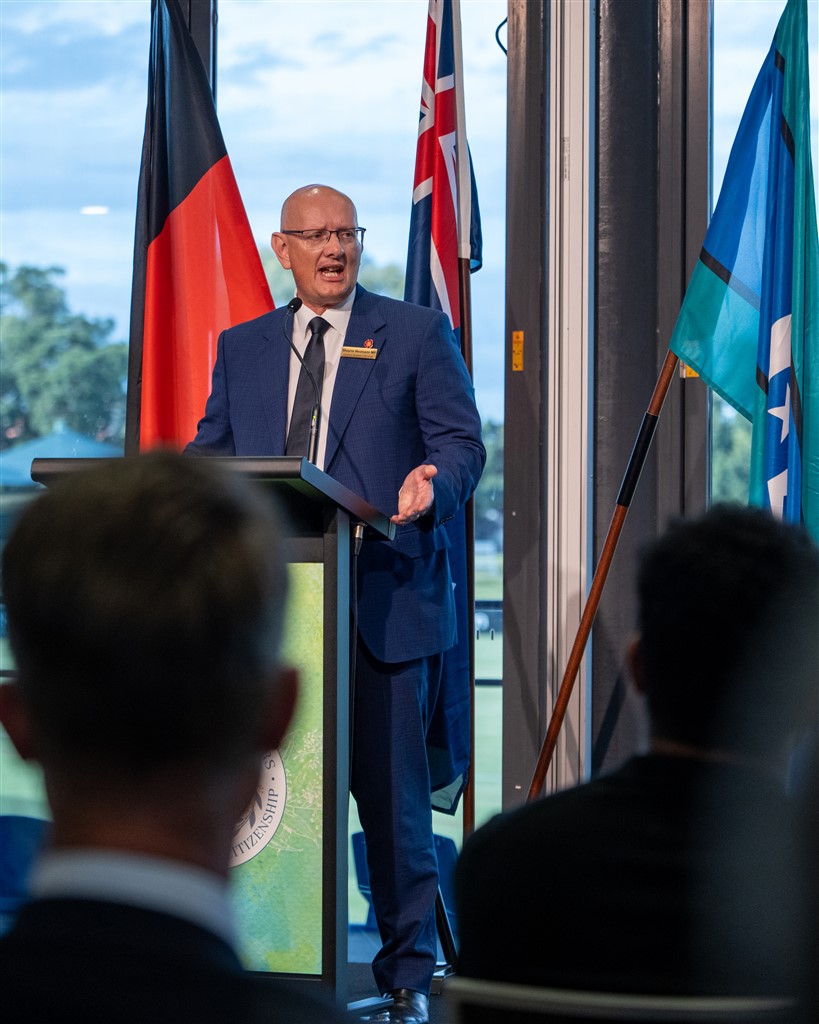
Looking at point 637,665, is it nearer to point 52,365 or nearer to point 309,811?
point 309,811

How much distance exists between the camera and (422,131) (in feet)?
Answer: 11.5

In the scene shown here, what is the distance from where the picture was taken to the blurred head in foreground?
0.57m

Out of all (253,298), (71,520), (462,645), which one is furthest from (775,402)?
(71,520)

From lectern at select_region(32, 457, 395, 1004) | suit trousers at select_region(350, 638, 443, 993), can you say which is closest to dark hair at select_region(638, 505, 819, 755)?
lectern at select_region(32, 457, 395, 1004)

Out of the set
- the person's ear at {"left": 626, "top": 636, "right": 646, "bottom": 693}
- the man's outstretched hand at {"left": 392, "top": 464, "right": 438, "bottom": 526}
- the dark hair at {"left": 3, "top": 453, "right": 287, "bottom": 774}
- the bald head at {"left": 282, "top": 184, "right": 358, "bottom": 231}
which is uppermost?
the bald head at {"left": 282, "top": 184, "right": 358, "bottom": 231}

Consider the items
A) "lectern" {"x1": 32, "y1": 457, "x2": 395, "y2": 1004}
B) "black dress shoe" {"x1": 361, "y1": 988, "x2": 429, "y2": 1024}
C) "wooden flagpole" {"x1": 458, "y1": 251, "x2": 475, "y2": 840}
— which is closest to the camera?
"lectern" {"x1": 32, "y1": 457, "x2": 395, "y2": 1004}

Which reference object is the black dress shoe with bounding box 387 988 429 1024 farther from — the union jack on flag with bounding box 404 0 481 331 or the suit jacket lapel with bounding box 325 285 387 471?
the union jack on flag with bounding box 404 0 481 331

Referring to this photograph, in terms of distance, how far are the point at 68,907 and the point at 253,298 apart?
3.28 metres

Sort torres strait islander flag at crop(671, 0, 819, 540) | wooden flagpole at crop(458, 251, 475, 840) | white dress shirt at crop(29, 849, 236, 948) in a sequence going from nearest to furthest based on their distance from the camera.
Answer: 1. white dress shirt at crop(29, 849, 236, 948)
2. torres strait islander flag at crop(671, 0, 819, 540)
3. wooden flagpole at crop(458, 251, 475, 840)

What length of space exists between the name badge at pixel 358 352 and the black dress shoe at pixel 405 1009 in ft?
4.56

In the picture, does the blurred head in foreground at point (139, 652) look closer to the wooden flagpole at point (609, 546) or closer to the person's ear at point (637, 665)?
the person's ear at point (637, 665)

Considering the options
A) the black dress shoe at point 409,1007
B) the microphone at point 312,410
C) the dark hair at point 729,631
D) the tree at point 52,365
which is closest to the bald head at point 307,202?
the microphone at point 312,410

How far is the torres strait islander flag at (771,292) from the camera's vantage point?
10.3ft

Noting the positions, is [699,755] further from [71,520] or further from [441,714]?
[441,714]
